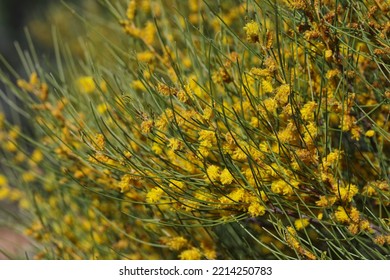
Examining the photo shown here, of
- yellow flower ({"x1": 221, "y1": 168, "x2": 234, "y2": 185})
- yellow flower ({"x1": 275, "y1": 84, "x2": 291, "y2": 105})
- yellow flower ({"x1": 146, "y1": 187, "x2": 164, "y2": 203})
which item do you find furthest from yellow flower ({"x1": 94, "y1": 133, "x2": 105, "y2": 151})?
yellow flower ({"x1": 275, "y1": 84, "x2": 291, "y2": 105})

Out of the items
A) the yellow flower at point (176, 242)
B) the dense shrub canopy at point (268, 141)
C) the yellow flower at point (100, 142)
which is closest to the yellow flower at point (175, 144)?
the dense shrub canopy at point (268, 141)

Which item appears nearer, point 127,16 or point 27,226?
point 127,16

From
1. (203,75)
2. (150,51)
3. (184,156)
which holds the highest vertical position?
(150,51)

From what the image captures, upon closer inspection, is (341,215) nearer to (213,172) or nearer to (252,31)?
(213,172)

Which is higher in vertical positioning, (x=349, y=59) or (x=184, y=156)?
(x=349, y=59)

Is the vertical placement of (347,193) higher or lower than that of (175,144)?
lower

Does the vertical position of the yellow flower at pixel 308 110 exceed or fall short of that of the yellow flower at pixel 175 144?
it exceeds it

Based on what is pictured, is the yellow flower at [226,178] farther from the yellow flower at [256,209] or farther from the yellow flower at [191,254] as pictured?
the yellow flower at [191,254]

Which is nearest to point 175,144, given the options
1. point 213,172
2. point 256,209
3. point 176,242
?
point 213,172
